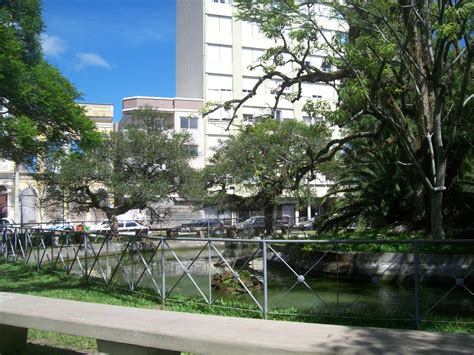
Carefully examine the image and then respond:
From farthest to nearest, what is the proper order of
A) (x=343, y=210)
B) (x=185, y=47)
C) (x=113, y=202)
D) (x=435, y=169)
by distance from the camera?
(x=185, y=47)
(x=113, y=202)
(x=343, y=210)
(x=435, y=169)

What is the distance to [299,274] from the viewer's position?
29.7ft

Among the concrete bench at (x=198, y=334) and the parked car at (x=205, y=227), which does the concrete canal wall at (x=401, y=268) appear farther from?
the parked car at (x=205, y=227)

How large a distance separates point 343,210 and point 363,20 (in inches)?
411

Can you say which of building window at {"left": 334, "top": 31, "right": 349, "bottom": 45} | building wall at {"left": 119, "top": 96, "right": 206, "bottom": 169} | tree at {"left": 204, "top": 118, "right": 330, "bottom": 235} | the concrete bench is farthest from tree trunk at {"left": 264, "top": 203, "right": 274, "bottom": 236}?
the concrete bench

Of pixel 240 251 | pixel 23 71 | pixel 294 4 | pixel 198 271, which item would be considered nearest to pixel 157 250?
pixel 198 271

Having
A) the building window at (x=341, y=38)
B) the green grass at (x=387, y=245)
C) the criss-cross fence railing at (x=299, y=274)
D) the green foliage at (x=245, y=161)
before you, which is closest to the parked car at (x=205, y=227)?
the green foliage at (x=245, y=161)

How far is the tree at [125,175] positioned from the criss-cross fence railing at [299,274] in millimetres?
17629

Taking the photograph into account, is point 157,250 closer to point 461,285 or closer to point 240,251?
point 240,251

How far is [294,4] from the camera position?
502 inches

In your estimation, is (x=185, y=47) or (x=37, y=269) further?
(x=185, y=47)

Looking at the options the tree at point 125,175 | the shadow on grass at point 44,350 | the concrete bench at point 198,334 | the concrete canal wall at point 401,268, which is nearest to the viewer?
the concrete bench at point 198,334

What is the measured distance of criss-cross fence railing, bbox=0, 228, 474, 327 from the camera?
798 centimetres

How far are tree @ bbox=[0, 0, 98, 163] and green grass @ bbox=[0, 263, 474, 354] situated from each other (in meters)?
3.12

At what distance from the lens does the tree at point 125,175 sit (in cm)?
3109
